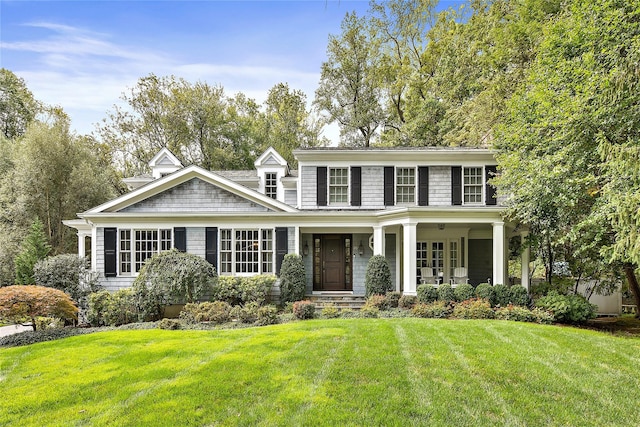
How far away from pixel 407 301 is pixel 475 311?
2046mm

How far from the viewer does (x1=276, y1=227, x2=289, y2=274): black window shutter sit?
13508 millimetres

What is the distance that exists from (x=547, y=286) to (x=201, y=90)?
24.9 m

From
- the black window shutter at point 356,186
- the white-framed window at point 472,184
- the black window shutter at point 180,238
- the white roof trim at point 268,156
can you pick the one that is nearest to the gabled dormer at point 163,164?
the white roof trim at point 268,156

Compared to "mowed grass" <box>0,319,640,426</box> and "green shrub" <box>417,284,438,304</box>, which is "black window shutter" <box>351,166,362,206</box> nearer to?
"green shrub" <box>417,284,438,304</box>

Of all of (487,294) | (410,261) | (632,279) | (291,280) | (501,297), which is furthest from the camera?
(291,280)

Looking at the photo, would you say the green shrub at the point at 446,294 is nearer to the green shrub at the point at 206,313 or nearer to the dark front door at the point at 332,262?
the dark front door at the point at 332,262

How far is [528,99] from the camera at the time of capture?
37.6 ft

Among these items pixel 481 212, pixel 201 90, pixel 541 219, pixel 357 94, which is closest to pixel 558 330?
pixel 541 219

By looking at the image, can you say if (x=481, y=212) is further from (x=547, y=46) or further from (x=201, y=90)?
(x=201, y=90)

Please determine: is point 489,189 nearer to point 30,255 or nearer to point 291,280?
point 291,280

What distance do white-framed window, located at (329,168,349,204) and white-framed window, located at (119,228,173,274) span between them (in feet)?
20.8

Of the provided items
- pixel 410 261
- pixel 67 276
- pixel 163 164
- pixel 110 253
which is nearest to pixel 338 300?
pixel 410 261

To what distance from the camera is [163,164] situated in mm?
17312

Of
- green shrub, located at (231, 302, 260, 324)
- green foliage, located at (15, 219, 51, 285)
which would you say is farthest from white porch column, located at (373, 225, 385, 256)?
green foliage, located at (15, 219, 51, 285)
